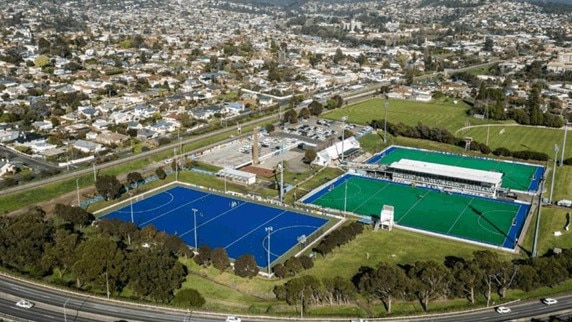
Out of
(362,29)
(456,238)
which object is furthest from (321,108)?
(362,29)

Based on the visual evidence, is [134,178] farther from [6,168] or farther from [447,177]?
[447,177]

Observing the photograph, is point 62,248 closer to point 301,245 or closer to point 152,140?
point 301,245

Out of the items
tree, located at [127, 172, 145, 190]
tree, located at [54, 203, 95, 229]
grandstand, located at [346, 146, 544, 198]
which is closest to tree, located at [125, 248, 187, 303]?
tree, located at [54, 203, 95, 229]

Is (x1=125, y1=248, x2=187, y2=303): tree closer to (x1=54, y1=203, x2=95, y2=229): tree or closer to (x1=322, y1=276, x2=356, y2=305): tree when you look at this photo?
(x1=322, y1=276, x2=356, y2=305): tree

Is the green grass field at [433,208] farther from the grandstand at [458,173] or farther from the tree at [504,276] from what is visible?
the tree at [504,276]

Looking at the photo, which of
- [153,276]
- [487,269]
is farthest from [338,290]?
[153,276]

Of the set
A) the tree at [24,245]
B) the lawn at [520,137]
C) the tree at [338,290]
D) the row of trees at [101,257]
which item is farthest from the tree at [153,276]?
the lawn at [520,137]
